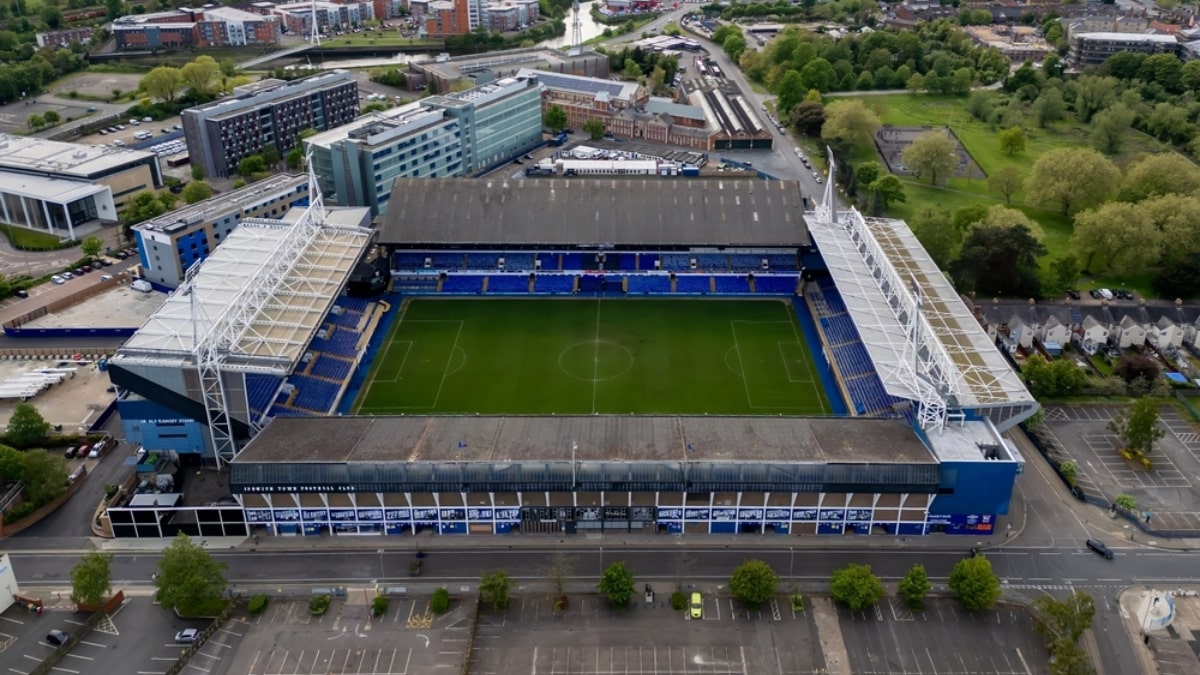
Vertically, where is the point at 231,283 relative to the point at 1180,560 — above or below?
above

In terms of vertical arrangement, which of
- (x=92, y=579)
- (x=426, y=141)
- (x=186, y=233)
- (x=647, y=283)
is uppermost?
(x=426, y=141)

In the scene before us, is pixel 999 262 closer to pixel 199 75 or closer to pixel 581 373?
pixel 581 373

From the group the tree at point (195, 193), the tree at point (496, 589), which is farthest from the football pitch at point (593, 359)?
the tree at point (195, 193)

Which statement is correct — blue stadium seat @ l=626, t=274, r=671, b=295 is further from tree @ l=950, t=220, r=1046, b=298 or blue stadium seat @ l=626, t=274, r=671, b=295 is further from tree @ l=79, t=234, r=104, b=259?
tree @ l=79, t=234, r=104, b=259

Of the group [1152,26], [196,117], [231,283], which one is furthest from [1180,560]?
[1152,26]

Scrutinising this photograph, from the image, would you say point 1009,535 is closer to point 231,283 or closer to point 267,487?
point 267,487

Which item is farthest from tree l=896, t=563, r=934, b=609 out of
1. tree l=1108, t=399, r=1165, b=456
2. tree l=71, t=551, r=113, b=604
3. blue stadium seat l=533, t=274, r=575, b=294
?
blue stadium seat l=533, t=274, r=575, b=294

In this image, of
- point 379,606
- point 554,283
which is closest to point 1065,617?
point 379,606
